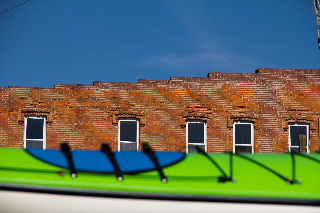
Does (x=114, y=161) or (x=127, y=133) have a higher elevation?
(x=127, y=133)

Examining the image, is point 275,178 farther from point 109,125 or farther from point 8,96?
point 8,96

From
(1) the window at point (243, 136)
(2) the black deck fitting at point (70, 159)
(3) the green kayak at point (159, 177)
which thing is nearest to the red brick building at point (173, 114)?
(1) the window at point (243, 136)

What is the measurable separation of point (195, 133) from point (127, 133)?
9.98 feet

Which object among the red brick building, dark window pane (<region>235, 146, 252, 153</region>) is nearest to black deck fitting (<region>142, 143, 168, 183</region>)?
the red brick building

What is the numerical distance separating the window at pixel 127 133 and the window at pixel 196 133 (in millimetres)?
2352

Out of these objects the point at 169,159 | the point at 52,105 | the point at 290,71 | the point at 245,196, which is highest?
the point at 290,71

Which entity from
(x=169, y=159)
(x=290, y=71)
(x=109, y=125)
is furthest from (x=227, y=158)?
(x=290, y=71)

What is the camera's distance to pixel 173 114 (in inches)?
766

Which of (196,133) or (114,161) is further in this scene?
(196,133)

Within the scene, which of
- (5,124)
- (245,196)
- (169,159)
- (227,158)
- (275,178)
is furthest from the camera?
(5,124)

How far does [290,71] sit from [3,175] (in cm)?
1762

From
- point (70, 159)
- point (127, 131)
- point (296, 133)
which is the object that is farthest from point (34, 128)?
point (70, 159)

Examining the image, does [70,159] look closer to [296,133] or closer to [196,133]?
[196,133]

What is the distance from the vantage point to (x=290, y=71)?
19891 mm
